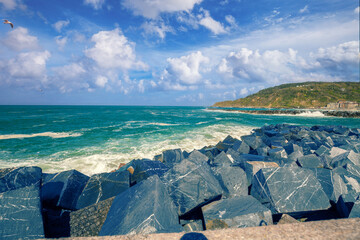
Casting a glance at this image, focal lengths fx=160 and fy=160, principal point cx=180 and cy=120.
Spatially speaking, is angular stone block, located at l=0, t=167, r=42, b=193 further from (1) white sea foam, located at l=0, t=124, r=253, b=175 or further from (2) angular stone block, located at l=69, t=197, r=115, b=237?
(1) white sea foam, located at l=0, t=124, r=253, b=175

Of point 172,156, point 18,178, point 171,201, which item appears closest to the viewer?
point 171,201

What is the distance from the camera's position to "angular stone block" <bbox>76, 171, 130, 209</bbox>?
3473mm

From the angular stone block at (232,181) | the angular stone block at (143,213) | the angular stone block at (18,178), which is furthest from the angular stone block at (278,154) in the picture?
the angular stone block at (18,178)

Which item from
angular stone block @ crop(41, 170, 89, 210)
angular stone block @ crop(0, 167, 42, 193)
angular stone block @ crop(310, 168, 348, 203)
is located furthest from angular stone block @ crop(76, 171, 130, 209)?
angular stone block @ crop(310, 168, 348, 203)

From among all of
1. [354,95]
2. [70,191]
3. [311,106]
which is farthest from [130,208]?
[354,95]

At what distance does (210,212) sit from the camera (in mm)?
2701

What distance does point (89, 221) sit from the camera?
273 centimetres

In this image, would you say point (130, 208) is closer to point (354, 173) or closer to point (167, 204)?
point (167, 204)

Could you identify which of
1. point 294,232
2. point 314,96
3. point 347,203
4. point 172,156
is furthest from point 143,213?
point 314,96

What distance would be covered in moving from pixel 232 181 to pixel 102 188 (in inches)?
118

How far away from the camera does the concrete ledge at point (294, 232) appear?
5.10ft

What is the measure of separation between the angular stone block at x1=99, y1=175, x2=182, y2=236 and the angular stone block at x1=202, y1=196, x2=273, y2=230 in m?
0.56

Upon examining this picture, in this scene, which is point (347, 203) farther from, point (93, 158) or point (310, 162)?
point (93, 158)

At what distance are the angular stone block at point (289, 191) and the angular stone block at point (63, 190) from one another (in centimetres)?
410
